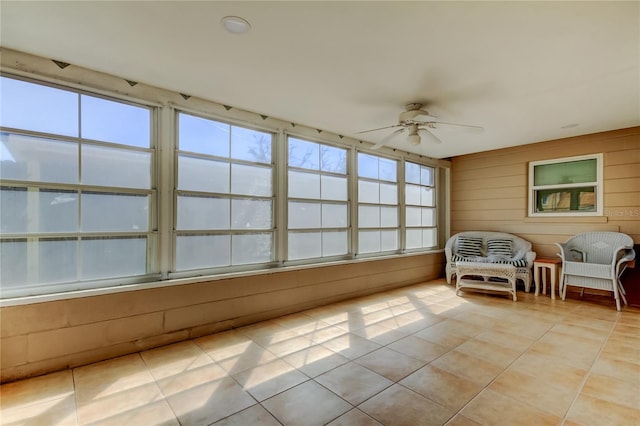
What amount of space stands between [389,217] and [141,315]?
4022 millimetres

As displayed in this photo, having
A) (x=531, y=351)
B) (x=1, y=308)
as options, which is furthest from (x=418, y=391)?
(x=1, y=308)

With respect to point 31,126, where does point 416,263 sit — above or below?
below

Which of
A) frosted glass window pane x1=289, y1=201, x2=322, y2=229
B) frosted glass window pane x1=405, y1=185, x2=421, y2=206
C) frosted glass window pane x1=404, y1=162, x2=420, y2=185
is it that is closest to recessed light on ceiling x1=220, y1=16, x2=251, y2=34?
frosted glass window pane x1=289, y1=201, x2=322, y2=229

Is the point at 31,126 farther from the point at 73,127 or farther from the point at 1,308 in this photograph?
the point at 1,308

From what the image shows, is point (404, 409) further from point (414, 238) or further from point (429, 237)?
point (429, 237)

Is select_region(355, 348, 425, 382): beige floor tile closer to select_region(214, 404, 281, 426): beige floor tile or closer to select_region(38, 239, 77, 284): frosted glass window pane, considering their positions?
select_region(214, 404, 281, 426): beige floor tile

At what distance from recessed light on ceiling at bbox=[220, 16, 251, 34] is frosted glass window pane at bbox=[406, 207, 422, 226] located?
14.7ft

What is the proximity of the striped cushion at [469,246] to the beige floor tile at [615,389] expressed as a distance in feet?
10.2

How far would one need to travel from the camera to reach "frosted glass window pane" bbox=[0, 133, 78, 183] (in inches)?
91.2

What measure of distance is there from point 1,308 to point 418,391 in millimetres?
3099

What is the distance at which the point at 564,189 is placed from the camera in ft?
16.4

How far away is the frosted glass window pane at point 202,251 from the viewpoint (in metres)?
3.11

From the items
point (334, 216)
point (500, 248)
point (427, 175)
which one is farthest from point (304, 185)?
point (500, 248)

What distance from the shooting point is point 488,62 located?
8.11ft
